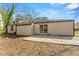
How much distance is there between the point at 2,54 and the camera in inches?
233

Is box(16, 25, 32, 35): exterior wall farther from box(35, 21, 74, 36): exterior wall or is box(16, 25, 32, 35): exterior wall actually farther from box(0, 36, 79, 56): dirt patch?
box(0, 36, 79, 56): dirt patch

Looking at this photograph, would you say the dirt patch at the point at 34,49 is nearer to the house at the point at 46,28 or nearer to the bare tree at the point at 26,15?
the bare tree at the point at 26,15

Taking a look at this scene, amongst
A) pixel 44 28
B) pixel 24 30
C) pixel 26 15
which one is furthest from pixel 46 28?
pixel 26 15

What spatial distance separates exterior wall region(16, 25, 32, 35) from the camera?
7.96 m

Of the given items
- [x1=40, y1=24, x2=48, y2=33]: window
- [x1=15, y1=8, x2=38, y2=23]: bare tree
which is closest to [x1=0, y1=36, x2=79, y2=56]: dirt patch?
[x1=15, y1=8, x2=38, y2=23]: bare tree

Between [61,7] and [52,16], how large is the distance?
588 mm

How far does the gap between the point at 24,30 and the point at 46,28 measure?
57.5 inches

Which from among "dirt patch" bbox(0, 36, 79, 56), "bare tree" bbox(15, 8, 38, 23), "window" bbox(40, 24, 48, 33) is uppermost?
"bare tree" bbox(15, 8, 38, 23)

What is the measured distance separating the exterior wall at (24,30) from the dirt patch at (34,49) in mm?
1171

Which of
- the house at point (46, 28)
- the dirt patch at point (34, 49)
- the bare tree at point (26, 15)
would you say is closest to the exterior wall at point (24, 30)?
the house at point (46, 28)

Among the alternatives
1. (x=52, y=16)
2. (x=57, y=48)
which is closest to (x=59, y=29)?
(x=52, y=16)

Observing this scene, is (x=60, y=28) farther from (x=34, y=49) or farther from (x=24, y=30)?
(x=34, y=49)

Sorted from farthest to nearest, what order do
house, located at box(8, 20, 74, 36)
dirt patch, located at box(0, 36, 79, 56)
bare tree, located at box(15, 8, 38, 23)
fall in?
house, located at box(8, 20, 74, 36), bare tree, located at box(15, 8, 38, 23), dirt patch, located at box(0, 36, 79, 56)

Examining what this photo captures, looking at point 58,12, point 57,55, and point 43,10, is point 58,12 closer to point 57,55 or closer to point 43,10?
point 43,10
